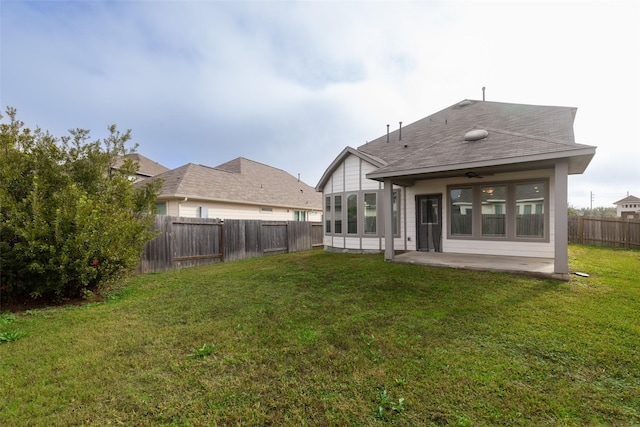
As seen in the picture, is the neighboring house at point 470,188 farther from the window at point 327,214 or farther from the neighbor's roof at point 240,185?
the neighbor's roof at point 240,185

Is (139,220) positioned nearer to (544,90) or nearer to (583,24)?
(583,24)

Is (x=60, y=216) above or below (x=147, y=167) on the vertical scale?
below

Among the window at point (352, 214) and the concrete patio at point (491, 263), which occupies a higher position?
the window at point (352, 214)

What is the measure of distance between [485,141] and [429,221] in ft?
10.8

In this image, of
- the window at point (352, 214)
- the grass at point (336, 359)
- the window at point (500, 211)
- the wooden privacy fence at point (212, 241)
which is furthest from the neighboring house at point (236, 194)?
the window at point (500, 211)

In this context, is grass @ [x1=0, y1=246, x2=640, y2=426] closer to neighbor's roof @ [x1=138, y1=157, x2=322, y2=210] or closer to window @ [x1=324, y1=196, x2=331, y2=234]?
window @ [x1=324, y1=196, x2=331, y2=234]

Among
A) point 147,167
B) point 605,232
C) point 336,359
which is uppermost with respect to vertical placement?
point 147,167

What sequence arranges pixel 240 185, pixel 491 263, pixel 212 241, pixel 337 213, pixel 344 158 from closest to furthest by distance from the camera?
pixel 491 263 < pixel 212 241 < pixel 344 158 < pixel 337 213 < pixel 240 185

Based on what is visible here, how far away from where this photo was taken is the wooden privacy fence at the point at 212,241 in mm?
8727

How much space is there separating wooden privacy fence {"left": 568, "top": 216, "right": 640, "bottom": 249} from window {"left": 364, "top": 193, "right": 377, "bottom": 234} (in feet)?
37.1

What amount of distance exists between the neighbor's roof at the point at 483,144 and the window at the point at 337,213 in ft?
3.79

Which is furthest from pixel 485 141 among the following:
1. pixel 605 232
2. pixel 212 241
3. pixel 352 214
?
pixel 605 232

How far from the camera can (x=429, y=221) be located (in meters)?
9.86

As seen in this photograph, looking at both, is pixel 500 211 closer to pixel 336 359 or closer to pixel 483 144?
pixel 483 144
